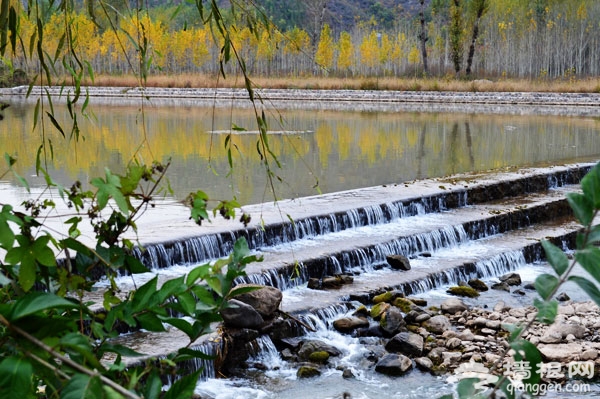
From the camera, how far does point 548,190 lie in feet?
42.9

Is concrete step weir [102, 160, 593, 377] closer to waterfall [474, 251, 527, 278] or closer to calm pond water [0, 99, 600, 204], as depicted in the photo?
waterfall [474, 251, 527, 278]

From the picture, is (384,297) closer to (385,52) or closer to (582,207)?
(582,207)

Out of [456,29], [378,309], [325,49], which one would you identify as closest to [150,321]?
[378,309]

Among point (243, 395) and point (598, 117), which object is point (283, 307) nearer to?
point (243, 395)

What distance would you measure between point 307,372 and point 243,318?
30.3 inches

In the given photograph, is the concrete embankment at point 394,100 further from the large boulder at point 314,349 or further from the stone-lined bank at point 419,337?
the large boulder at point 314,349

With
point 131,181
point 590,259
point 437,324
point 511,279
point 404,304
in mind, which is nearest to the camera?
point 590,259

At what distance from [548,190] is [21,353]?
12.8 meters

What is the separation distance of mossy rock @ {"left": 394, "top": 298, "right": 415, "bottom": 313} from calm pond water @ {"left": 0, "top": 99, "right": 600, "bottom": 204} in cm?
206

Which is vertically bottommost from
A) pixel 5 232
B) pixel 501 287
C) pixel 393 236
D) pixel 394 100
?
pixel 501 287

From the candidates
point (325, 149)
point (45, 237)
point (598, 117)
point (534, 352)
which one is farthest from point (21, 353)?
point (598, 117)

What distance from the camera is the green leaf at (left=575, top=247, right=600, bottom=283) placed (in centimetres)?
84

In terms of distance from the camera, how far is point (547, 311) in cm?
90

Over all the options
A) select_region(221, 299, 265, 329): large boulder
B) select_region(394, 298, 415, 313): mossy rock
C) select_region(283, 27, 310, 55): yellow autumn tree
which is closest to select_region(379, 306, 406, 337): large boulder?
select_region(394, 298, 415, 313): mossy rock
